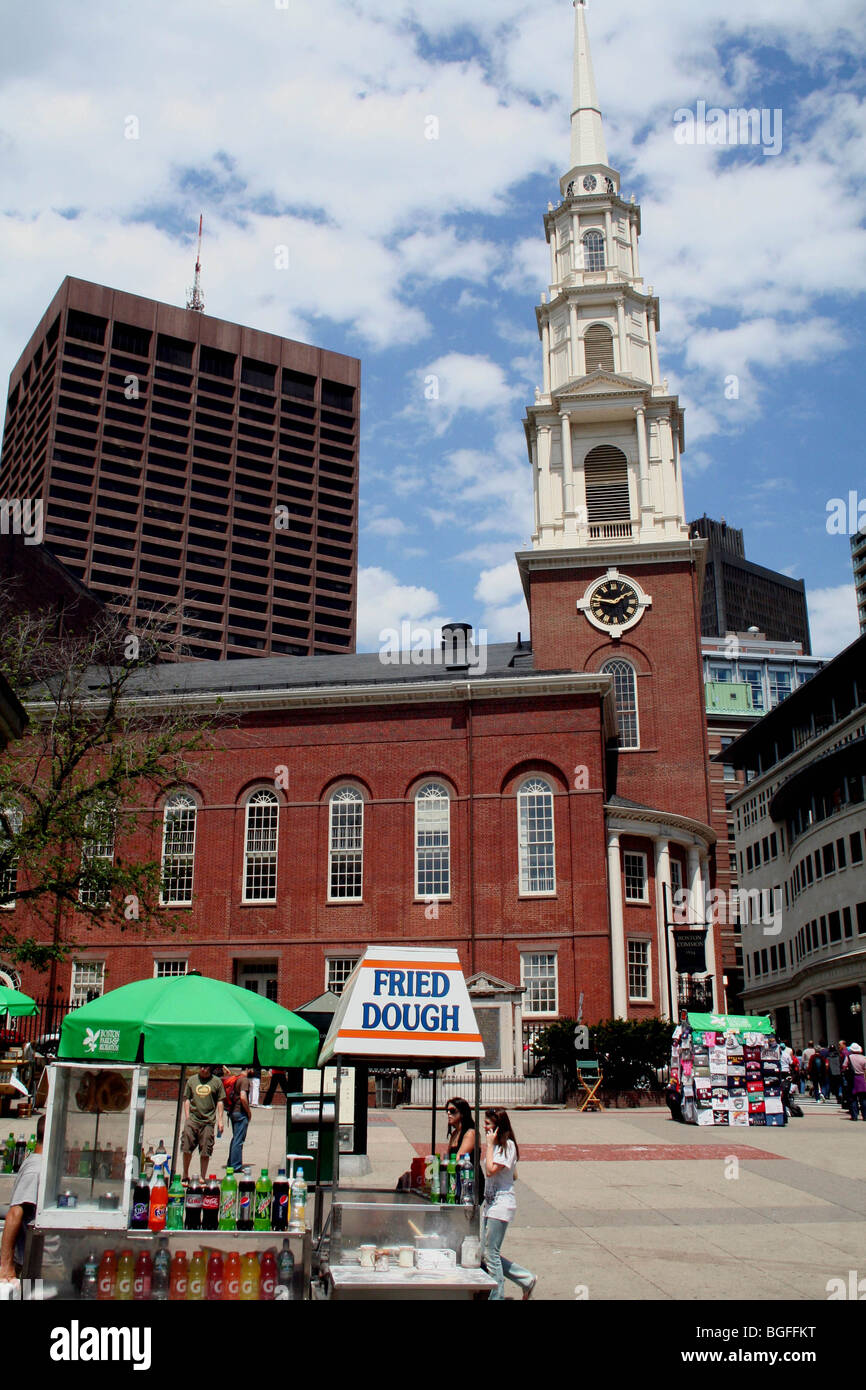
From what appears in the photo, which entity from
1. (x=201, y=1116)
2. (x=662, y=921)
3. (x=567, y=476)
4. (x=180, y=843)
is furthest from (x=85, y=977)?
(x=567, y=476)

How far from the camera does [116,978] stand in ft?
126

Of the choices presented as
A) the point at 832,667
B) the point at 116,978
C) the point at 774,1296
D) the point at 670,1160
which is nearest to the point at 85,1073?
the point at 774,1296

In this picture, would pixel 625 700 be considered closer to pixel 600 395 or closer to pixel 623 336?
pixel 600 395

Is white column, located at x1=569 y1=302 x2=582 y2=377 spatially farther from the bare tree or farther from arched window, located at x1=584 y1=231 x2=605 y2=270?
the bare tree

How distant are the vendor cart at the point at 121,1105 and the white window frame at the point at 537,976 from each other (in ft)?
83.2

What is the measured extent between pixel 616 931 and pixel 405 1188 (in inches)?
1059

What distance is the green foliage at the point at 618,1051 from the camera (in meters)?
31.6

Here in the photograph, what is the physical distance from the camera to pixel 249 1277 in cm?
881

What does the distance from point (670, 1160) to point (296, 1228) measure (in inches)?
471

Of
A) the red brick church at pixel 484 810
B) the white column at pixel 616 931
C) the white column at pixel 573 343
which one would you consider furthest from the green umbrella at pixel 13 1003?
the white column at pixel 573 343

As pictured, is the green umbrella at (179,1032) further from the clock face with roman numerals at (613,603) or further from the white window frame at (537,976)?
the clock face with roman numerals at (613,603)

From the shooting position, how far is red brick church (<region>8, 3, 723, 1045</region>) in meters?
37.2
